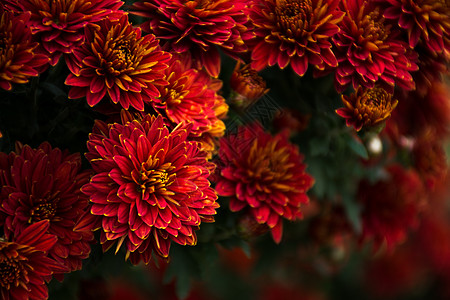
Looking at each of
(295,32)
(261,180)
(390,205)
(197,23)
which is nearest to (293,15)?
(295,32)

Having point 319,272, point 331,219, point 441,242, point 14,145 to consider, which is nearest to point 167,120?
point 14,145

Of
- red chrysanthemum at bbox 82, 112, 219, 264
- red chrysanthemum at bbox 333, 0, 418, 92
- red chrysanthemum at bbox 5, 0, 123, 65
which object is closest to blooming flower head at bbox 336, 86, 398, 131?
red chrysanthemum at bbox 333, 0, 418, 92

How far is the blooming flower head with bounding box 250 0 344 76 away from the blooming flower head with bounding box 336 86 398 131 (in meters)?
0.06

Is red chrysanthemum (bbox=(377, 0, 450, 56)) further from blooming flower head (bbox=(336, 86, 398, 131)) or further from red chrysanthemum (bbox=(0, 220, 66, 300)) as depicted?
red chrysanthemum (bbox=(0, 220, 66, 300))

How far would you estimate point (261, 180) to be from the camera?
802 millimetres

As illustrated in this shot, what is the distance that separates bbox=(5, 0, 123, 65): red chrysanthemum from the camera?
66cm

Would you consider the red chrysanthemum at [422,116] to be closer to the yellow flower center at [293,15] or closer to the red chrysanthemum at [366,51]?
the red chrysanthemum at [366,51]

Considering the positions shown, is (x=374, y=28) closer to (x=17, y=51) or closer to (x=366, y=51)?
(x=366, y=51)

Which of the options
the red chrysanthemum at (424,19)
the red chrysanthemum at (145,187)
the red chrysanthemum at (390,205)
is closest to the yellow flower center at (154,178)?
the red chrysanthemum at (145,187)

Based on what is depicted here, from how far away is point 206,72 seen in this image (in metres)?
0.78

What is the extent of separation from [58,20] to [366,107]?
0.45m

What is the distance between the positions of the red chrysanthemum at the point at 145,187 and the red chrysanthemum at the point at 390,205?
0.49 meters

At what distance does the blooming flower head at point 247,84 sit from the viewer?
78 cm

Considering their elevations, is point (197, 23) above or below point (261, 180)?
above
